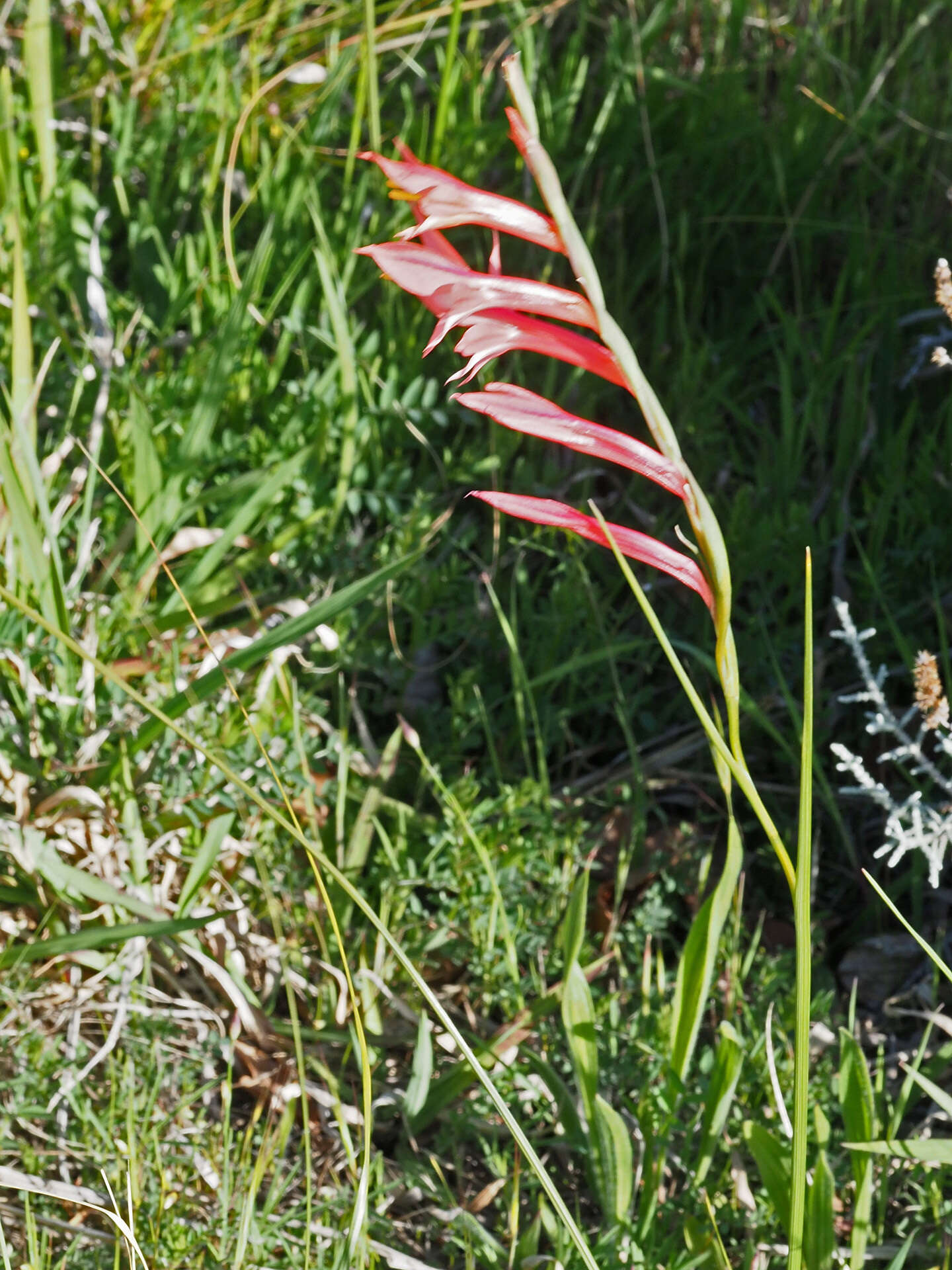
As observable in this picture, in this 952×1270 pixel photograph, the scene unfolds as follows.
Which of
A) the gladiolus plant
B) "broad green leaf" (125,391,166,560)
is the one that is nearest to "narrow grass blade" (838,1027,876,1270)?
the gladiolus plant

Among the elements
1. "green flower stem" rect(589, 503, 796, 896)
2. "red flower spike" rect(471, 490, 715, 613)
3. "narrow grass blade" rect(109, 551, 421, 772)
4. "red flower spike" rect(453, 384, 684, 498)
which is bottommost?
"narrow grass blade" rect(109, 551, 421, 772)

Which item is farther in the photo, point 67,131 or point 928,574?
point 67,131

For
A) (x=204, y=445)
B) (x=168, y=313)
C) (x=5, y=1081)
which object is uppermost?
(x=168, y=313)

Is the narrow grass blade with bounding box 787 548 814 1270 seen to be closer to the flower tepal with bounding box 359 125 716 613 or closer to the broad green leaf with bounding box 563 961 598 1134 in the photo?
the flower tepal with bounding box 359 125 716 613

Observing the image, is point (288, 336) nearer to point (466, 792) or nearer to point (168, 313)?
point (168, 313)

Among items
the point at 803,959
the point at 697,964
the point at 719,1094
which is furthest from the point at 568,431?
the point at 719,1094

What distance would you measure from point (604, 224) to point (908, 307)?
1.90ft

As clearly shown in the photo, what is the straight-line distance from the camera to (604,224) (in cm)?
227

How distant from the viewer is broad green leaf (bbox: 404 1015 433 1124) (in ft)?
4.06

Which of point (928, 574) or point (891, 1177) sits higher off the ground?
point (928, 574)

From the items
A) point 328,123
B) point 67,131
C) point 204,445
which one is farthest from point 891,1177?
point 67,131

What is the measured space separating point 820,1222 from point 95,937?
0.77 m

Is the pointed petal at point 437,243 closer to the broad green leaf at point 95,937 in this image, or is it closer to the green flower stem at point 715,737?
the green flower stem at point 715,737

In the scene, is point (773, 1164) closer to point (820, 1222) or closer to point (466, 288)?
point (820, 1222)
